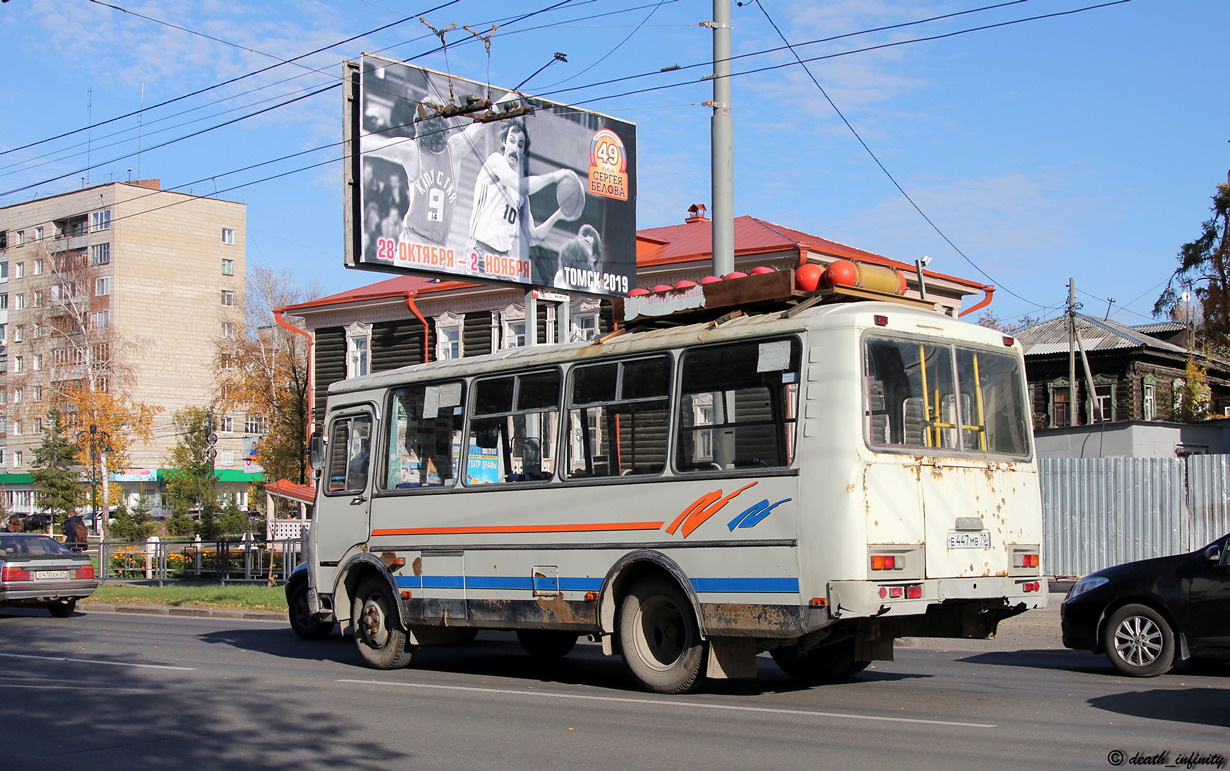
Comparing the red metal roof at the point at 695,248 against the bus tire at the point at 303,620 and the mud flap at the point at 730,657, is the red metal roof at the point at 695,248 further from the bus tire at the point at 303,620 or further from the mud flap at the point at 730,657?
the mud flap at the point at 730,657

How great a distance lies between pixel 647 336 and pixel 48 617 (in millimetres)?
15780

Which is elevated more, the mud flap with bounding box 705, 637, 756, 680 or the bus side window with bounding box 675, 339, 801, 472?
the bus side window with bounding box 675, 339, 801, 472

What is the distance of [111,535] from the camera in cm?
4619

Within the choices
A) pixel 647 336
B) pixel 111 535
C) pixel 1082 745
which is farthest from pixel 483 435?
pixel 111 535

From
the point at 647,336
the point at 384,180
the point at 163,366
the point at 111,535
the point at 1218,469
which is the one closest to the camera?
the point at 647,336

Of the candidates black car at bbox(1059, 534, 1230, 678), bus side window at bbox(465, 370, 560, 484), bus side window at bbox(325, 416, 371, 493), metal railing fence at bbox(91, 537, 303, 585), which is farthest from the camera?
metal railing fence at bbox(91, 537, 303, 585)

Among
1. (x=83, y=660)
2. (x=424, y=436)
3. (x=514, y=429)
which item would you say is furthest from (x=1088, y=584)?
(x=83, y=660)

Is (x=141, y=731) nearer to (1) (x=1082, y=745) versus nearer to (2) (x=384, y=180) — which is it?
(1) (x=1082, y=745)

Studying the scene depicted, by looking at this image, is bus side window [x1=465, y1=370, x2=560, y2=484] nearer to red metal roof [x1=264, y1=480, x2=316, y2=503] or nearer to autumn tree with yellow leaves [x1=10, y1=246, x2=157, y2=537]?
red metal roof [x1=264, y1=480, x2=316, y2=503]

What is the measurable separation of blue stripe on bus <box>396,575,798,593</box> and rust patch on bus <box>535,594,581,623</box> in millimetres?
104

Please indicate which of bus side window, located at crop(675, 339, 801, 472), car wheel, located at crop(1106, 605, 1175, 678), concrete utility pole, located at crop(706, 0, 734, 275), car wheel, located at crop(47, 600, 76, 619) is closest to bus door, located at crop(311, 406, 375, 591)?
bus side window, located at crop(675, 339, 801, 472)

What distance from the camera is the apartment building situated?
270ft

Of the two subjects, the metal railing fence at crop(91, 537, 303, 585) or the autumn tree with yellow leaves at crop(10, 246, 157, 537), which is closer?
the metal railing fence at crop(91, 537, 303, 585)

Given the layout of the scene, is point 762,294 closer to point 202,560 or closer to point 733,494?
point 733,494
